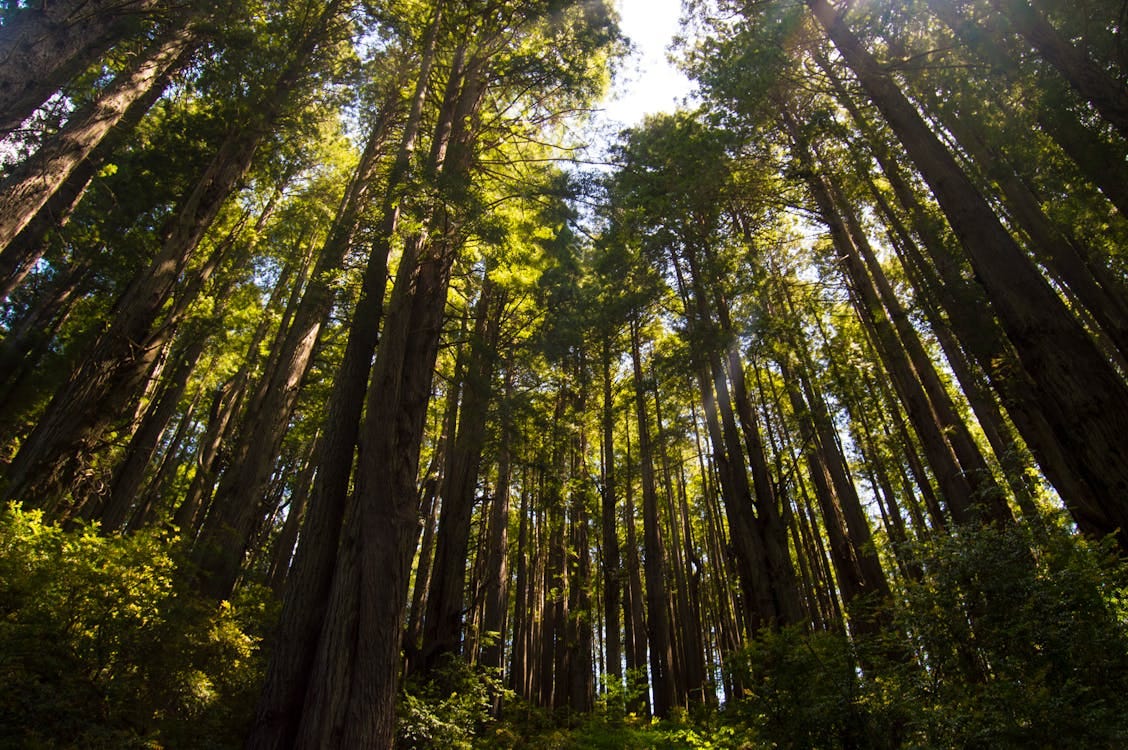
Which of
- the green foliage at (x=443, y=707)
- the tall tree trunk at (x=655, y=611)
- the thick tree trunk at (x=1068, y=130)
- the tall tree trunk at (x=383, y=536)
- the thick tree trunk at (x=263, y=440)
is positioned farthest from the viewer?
the tall tree trunk at (x=655, y=611)

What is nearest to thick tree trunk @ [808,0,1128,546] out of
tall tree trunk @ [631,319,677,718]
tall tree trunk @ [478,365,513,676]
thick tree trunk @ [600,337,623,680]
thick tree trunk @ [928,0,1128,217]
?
thick tree trunk @ [928,0,1128,217]

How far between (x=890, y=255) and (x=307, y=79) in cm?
1596

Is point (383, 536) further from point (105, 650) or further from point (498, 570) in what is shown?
point (498, 570)

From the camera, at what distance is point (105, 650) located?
4547 millimetres

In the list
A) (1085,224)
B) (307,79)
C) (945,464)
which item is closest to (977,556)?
(945,464)

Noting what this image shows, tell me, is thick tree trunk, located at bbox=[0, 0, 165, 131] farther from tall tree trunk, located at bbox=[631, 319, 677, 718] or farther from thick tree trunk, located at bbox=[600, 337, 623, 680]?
thick tree trunk, located at bbox=[600, 337, 623, 680]

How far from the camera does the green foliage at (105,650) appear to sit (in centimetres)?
385

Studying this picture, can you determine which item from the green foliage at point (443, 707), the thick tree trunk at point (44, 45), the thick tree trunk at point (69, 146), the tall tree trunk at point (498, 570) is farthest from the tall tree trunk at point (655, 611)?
the thick tree trunk at point (44, 45)

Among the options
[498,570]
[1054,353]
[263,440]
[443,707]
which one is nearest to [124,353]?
[263,440]

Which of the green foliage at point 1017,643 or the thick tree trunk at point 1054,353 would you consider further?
the thick tree trunk at point 1054,353

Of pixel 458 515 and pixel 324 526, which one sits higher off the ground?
pixel 458 515

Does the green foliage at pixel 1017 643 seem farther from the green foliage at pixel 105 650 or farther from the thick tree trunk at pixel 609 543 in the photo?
the thick tree trunk at pixel 609 543

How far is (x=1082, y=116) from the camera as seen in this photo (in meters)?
9.73

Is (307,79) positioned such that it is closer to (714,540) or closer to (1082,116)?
(1082,116)
